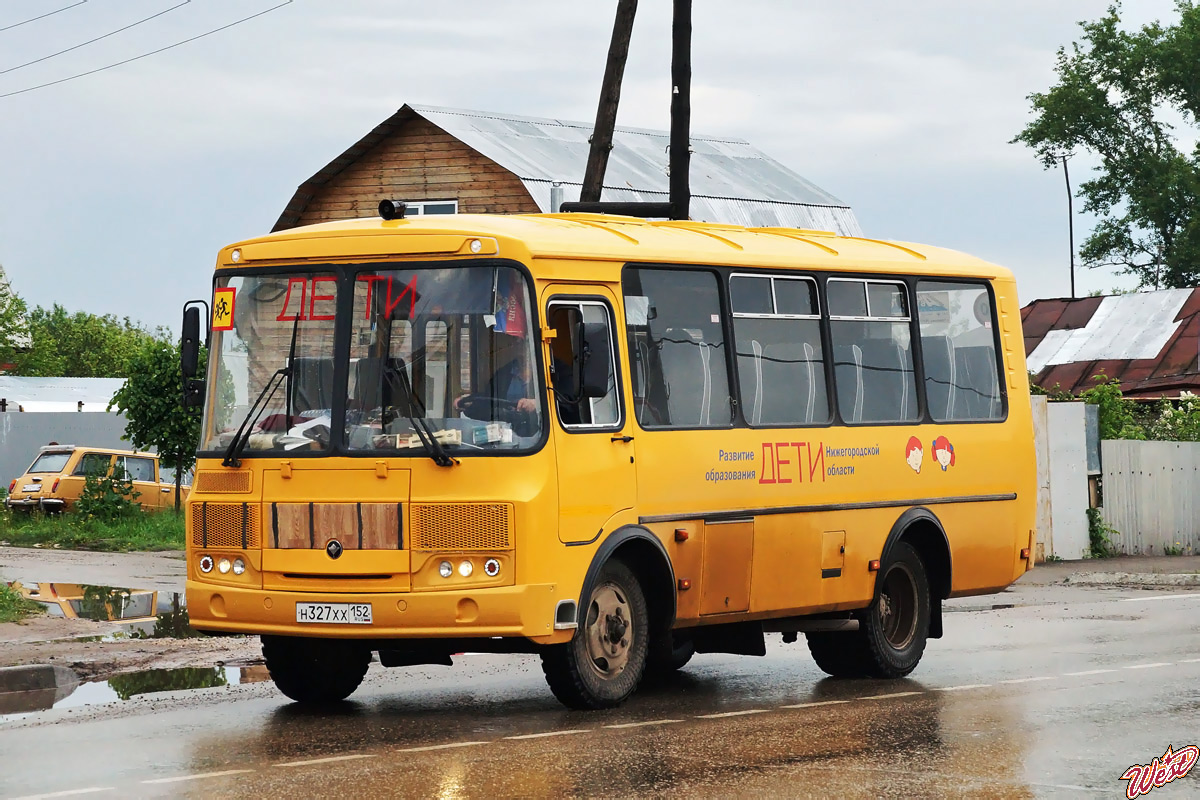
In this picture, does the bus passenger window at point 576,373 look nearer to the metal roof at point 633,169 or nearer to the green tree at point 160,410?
the green tree at point 160,410

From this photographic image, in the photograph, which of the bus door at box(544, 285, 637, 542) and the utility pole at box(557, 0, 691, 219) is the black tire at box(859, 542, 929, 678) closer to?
the bus door at box(544, 285, 637, 542)

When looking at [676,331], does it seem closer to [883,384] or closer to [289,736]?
[883,384]

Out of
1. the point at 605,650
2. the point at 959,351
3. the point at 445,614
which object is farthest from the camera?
the point at 959,351

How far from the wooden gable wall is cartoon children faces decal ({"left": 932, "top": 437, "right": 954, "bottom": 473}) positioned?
21.6 meters

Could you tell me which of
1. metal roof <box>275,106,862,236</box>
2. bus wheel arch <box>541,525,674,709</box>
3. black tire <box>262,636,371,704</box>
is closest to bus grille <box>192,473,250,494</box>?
black tire <box>262,636,371,704</box>

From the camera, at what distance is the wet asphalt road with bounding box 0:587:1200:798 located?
27.6 feet

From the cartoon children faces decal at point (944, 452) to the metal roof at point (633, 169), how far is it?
20.3m

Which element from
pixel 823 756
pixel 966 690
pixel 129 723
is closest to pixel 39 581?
pixel 129 723

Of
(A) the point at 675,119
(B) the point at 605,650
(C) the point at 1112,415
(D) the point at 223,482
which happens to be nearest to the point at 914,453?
(B) the point at 605,650

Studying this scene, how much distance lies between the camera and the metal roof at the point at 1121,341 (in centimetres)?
4328

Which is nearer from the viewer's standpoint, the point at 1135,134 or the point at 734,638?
the point at 734,638

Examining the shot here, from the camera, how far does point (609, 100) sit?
831 inches

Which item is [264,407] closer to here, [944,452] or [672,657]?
[672,657]

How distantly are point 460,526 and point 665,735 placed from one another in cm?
162
